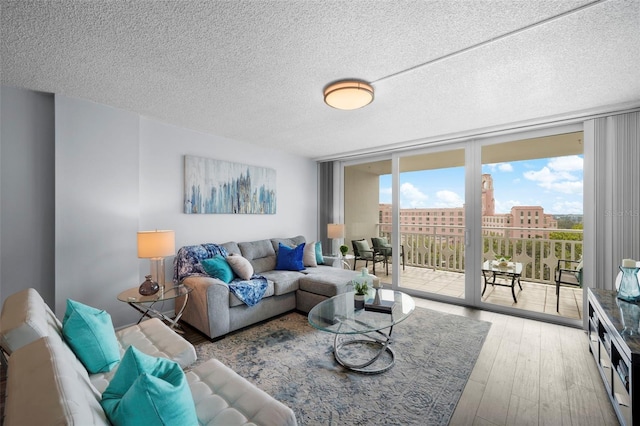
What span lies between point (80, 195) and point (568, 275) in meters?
6.10

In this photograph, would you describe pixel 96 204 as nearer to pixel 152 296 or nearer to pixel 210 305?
pixel 152 296

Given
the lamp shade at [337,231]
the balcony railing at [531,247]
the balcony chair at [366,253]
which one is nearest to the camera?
the balcony railing at [531,247]

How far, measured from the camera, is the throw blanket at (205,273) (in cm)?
314

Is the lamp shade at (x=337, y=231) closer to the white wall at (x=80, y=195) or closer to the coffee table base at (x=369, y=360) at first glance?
the coffee table base at (x=369, y=360)

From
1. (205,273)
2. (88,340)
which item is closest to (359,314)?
(205,273)

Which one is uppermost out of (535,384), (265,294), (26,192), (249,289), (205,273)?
(26,192)

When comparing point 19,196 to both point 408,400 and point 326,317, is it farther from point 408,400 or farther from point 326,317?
point 408,400

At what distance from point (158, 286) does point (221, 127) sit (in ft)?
7.02

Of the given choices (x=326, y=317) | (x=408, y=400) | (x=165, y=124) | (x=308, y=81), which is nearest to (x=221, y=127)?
(x=165, y=124)

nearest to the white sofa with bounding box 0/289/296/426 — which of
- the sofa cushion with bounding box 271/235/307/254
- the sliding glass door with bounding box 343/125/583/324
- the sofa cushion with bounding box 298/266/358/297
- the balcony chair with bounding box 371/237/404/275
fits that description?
the sofa cushion with bounding box 298/266/358/297

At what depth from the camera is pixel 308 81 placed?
2.44 meters

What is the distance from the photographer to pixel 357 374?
7.67ft

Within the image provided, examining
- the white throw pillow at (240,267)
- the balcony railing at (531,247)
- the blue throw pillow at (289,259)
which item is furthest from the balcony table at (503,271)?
the white throw pillow at (240,267)

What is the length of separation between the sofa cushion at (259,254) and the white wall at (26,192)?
2.08 meters
